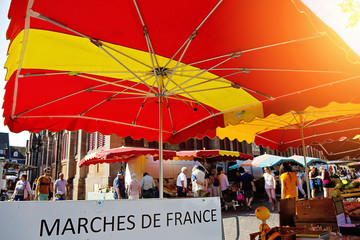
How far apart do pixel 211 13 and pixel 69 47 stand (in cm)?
168

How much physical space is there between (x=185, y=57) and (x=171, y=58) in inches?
11.6

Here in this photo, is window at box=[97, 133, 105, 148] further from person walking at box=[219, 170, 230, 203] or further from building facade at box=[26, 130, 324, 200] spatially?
person walking at box=[219, 170, 230, 203]

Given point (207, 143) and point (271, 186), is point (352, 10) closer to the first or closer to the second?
point (271, 186)


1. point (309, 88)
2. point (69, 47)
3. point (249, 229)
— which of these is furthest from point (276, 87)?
point (249, 229)

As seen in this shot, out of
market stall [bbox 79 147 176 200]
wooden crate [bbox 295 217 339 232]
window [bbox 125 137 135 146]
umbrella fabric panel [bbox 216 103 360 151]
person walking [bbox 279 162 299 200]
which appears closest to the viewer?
wooden crate [bbox 295 217 339 232]

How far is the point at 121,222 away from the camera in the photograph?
4.91 feet

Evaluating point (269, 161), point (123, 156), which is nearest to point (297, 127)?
point (123, 156)

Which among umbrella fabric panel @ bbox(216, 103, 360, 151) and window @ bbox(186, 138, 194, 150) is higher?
window @ bbox(186, 138, 194, 150)

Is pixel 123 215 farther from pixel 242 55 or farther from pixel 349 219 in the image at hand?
pixel 349 219

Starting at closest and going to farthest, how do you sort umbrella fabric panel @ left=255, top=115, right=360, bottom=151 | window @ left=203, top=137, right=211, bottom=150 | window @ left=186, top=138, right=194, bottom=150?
1. umbrella fabric panel @ left=255, top=115, right=360, bottom=151
2. window @ left=186, top=138, right=194, bottom=150
3. window @ left=203, top=137, right=211, bottom=150

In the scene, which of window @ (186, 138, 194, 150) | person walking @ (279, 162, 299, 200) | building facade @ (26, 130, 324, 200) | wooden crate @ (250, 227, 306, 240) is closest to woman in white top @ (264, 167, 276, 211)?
person walking @ (279, 162, 299, 200)

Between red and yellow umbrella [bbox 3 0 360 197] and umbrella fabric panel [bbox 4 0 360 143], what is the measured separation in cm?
1

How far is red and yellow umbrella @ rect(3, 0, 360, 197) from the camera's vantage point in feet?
7.36

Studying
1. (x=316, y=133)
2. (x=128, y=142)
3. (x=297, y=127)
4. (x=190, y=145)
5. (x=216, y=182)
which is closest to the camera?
(x=297, y=127)
